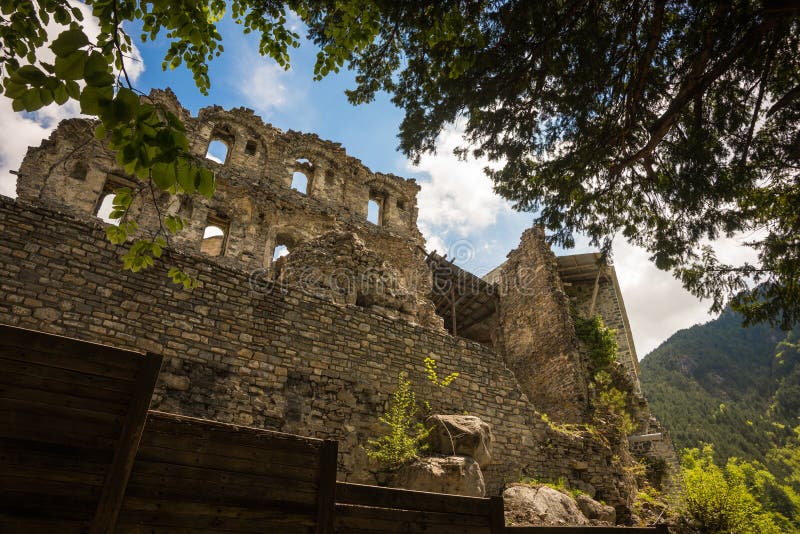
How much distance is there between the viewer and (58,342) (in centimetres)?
258

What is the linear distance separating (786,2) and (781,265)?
3822 millimetres

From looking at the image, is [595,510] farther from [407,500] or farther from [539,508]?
[407,500]

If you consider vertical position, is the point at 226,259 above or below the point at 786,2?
above

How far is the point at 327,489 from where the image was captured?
10.1 feet

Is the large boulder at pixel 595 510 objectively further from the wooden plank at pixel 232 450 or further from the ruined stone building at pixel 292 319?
the wooden plank at pixel 232 450

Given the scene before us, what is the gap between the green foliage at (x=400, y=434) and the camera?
6.43 m

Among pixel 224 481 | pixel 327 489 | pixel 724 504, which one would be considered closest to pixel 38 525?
pixel 224 481

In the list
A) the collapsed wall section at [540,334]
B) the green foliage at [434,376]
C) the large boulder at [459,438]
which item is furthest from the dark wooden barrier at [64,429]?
the collapsed wall section at [540,334]

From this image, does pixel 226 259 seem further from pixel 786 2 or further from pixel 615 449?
pixel 786 2

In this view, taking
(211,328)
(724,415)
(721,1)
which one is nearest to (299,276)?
(211,328)

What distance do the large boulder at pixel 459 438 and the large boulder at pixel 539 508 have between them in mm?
692

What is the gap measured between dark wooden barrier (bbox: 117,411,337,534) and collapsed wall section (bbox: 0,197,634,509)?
3.24 meters

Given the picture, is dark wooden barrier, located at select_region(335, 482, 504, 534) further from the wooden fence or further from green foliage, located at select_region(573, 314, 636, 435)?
green foliage, located at select_region(573, 314, 636, 435)

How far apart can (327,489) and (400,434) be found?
3.79 m
